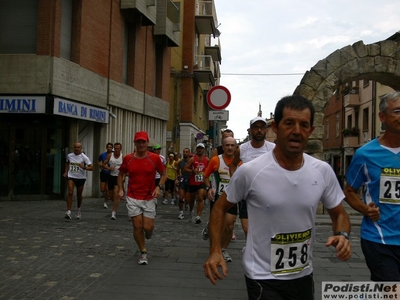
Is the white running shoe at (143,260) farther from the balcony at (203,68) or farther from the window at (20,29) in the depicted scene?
the balcony at (203,68)

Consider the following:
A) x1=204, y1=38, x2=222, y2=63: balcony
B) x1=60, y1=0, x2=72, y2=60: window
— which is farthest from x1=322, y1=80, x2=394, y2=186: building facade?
x1=60, y1=0, x2=72, y2=60: window

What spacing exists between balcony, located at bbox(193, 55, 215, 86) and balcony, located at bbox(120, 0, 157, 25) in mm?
11985

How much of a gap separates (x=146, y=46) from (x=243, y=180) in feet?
71.8

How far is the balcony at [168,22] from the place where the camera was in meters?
25.6

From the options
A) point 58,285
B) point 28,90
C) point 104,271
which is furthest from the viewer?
point 28,90

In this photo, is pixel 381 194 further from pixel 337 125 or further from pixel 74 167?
pixel 337 125

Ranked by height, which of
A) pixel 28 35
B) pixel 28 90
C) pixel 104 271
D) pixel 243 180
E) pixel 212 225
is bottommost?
pixel 104 271

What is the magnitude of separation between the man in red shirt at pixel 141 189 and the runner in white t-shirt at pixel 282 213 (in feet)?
15.4

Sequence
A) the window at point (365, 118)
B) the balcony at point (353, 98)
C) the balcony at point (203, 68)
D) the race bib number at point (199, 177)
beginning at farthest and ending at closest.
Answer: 1. the balcony at point (353, 98)
2. the window at point (365, 118)
3. the balcony at point (203, 68)
4. the race bib number at point (199, 177)

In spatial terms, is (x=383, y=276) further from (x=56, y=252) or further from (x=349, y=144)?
(x=349, y=144)

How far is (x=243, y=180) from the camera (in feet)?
10.6

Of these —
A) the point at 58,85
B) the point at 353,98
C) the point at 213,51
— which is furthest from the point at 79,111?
the point at 213,51

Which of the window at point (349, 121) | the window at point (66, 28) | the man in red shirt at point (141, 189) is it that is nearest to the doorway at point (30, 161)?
the window at point (66, 28)

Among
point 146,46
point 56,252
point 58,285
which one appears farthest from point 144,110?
point 58,285
